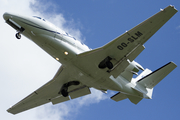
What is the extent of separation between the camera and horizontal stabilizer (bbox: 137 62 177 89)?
79.6 feet

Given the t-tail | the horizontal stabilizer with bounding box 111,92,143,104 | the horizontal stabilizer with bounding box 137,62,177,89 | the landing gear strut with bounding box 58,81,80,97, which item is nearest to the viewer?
the horizontal stabilizer with bounding box 137,62,177,89

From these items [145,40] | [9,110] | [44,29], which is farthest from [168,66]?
[9,110]

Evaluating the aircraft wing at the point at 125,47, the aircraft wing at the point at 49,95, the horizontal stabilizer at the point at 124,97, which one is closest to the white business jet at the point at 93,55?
the aircraft wing at the point at 125,47

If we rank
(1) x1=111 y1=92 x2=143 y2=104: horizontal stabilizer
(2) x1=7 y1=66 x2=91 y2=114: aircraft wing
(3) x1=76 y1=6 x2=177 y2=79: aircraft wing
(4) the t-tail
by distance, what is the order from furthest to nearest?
(1) x1=111 y1=92 x2=143 y2=104: horizontal stabilizer
(4) the t-tail
(2) x1=7 y1=66 x2=91 y2=114: aircraft wing
(3) x1=76 y1=6 x2=177 y2=79: aircraft wing

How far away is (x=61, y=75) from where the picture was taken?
23641mm

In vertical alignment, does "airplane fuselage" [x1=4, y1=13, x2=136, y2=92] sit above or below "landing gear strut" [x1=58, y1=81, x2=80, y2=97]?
above

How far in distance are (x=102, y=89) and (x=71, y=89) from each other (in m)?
3.42

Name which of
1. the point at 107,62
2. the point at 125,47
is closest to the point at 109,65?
the point at 107,62

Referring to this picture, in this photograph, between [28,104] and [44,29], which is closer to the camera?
[44,29]

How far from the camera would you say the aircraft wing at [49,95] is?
25.0 m

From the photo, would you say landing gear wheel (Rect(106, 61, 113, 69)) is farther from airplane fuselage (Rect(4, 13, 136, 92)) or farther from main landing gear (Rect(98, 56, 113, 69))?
airplane fuselage (Rect(4, 13, 136, 92))

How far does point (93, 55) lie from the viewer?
20641 mm

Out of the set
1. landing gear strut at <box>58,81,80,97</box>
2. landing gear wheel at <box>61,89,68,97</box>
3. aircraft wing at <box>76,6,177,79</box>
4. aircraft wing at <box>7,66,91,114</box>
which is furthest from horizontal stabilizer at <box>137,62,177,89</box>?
landing gear wheel at <box>61,89,68,97</box>

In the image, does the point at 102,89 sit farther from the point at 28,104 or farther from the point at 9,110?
the point at 9,110
